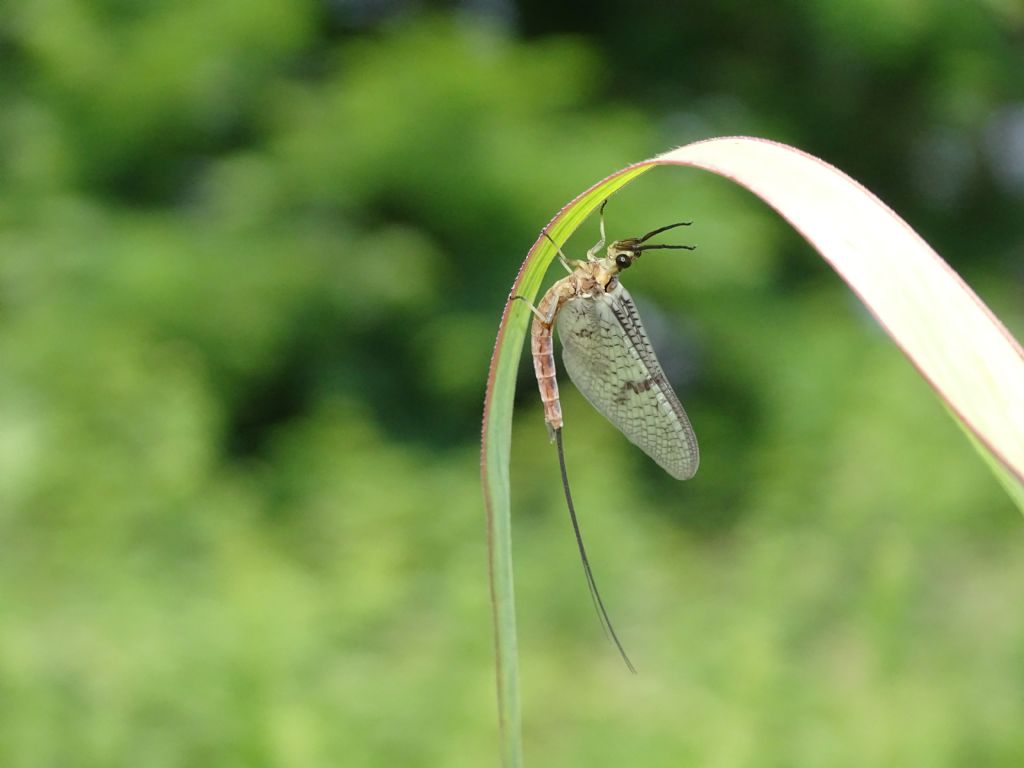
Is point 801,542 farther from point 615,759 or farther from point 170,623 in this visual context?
point 170,623

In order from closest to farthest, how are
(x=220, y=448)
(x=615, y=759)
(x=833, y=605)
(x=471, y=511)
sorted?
1. (x=615, y=759)
2. (x=833, y=605)
3. (x=471, y=511)
4. (x=220, y=448)

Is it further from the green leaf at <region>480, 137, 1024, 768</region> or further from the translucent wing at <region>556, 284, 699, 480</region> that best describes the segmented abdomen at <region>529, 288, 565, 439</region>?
the green leaf at <region>480, 137, 1024, 768</region>

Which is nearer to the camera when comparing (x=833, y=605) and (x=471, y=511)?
(x=833, y=605)

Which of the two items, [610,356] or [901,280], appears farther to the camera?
[610,356]

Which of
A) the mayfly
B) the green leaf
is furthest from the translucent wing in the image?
the green leaf

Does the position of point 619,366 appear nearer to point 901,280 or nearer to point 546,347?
point 546,347

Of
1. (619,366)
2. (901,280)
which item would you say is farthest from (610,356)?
(901,280)

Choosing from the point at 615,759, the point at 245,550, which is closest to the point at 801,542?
the point at 615,759

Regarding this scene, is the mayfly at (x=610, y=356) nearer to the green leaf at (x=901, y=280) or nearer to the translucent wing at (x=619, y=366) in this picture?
the translucent wing at (x=619, y=366)
